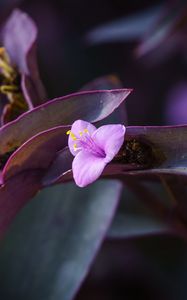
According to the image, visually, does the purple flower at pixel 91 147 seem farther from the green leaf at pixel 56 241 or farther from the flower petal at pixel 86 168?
the green leaf at pixel 56 241

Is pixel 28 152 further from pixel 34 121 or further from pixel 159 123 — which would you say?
pixel 159 123

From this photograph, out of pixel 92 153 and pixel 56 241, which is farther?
pixel 56 241

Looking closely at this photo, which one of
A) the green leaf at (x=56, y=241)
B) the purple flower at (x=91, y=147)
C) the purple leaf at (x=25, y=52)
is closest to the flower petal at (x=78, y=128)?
the purple flower at (x=91, y=147)

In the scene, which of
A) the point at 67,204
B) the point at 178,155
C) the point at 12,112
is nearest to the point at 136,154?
the point at 178,155

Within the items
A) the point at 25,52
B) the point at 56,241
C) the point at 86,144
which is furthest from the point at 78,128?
the point at 56,241

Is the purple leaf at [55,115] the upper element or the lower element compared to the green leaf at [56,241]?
Result: upper

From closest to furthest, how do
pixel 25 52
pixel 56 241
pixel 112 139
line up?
1. pixel 112 139
2. pixel 25 52
3. pixel 56 241

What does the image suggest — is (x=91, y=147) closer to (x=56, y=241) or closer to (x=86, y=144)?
(x=86, y=144)
